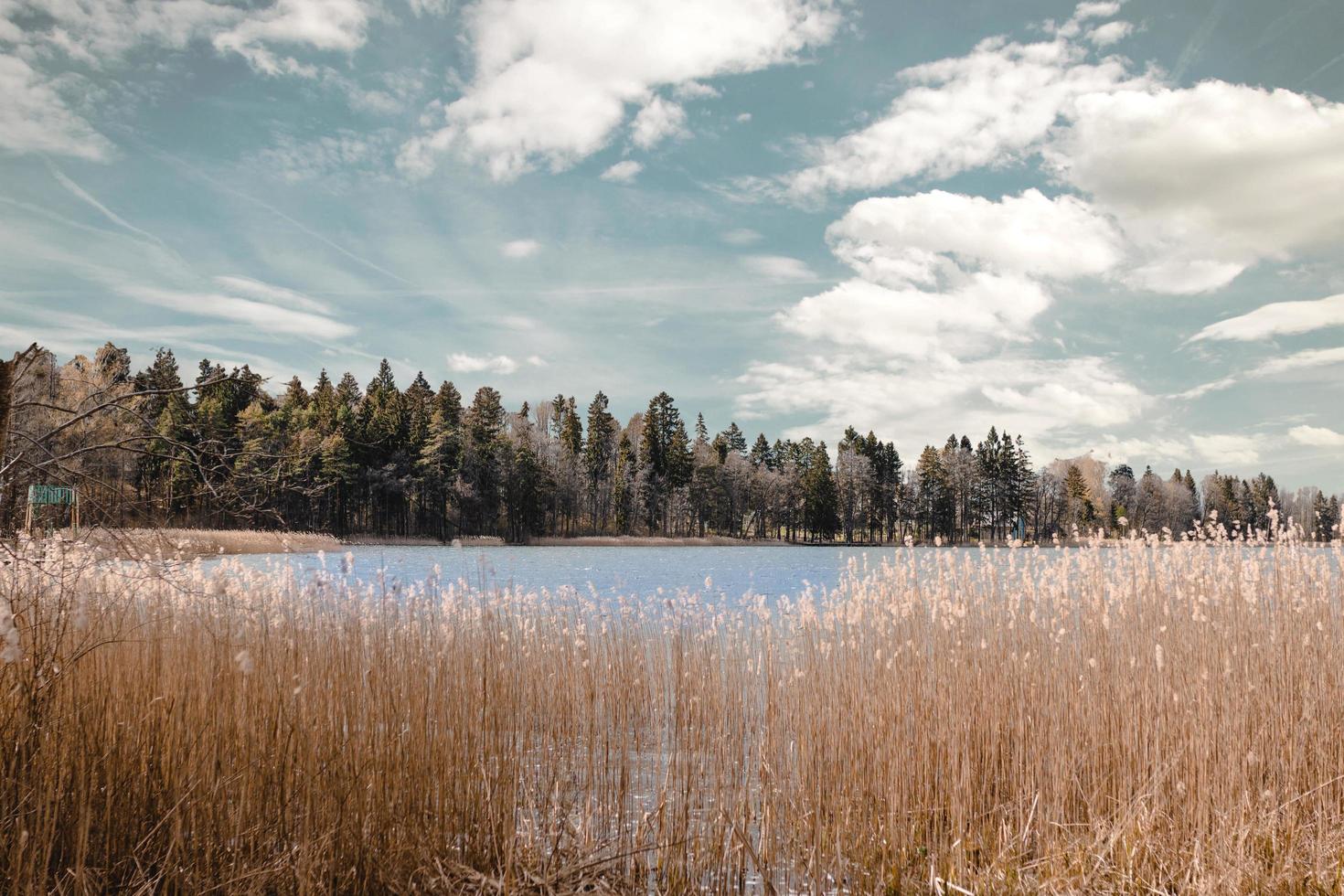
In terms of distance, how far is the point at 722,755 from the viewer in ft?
14.8

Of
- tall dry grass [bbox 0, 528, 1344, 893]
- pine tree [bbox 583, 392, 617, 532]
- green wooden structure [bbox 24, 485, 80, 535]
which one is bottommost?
tall dry grass [bbox 0, 528, 1344, 893]

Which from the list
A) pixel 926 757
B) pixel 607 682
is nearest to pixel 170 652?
pixel 607 682

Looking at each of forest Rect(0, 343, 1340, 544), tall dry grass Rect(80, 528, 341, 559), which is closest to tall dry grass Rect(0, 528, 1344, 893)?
tall dry grass Rect(80, 528, 341, 559)

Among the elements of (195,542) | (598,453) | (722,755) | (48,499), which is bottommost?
(722,755)

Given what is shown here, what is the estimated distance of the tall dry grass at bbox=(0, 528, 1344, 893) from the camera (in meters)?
3.03

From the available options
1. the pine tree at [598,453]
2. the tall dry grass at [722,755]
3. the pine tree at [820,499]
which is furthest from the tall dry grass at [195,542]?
the pine tree at [820,499]

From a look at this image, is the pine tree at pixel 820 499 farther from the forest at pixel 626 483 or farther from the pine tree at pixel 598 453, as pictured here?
the pine tree at pixel 598 453

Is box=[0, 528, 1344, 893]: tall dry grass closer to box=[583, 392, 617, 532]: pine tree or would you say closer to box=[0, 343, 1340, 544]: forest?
box=[0, 343, 1340, 544]: forest

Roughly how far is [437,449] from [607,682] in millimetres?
39963

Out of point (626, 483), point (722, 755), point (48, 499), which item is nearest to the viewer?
point (722, 755)

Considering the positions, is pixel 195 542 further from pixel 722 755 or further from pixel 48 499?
pixel 722 755

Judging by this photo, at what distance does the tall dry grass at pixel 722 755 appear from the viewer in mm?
3033

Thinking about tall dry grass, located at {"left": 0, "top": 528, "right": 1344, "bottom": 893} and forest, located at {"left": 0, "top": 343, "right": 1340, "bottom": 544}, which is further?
forest, located at {"left": 0, "top": 343, "right": 1340, "bottom": 544}

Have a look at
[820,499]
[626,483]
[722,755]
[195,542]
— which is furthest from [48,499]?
[820,499]
